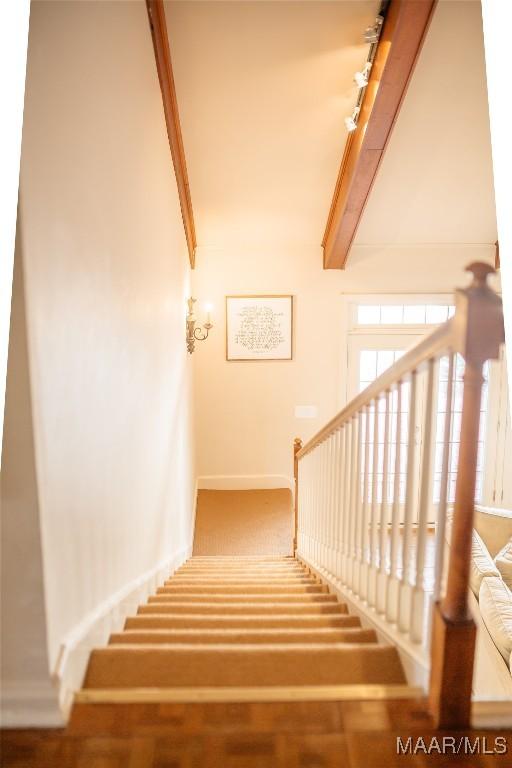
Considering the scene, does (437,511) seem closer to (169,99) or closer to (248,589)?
(248,589)

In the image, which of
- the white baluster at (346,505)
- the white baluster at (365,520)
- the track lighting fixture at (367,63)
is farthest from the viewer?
the track lighting fixture at (367,63)

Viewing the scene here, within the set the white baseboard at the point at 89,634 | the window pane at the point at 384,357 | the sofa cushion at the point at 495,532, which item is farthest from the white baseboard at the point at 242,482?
the white baseboard at the point at 89,634

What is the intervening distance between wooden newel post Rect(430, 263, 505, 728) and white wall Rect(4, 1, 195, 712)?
2.97 ft

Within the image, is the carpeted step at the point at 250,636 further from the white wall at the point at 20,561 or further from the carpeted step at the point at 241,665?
the white wall at the point at 20,561

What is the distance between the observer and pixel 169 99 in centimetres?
245

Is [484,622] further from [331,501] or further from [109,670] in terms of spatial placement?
[109,670]

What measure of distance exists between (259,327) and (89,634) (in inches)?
149

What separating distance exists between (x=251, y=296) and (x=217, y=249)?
63 centimetres

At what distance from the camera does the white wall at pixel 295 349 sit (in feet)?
14.8


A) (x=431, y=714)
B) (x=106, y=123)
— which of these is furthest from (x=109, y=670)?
(x=106, y=123)

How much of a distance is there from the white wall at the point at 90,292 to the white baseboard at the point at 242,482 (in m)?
2.79

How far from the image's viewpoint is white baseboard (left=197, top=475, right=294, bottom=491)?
4.98 meters

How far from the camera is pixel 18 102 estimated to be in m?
0.77
